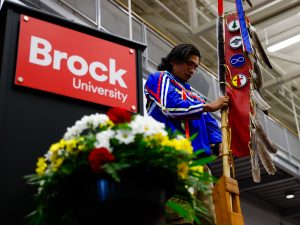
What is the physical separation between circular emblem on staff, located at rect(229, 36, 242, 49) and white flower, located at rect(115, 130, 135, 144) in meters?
2.29

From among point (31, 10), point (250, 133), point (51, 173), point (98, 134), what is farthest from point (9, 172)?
point (250, 133)

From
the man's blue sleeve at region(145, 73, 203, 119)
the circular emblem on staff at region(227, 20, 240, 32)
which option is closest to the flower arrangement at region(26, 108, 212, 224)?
the man's blue sleeve at region(145, 73, 203, 119)

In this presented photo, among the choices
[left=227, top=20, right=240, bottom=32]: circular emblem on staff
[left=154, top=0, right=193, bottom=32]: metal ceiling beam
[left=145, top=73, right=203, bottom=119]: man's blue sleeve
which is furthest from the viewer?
[left=154, top=0, right=193, bottom=32]: metal ceiling beam

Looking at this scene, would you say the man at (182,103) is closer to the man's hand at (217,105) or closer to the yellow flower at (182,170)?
the man's hand at (217,105)

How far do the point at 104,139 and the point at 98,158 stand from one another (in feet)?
0.29

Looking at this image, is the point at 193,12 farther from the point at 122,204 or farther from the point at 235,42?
the point at 122,204

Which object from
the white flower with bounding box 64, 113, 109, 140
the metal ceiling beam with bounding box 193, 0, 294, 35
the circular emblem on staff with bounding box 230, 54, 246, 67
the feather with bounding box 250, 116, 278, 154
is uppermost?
the metal ceiling beam with bounding box 193, 0, 294, 35

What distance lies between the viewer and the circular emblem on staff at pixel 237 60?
11.7 ft

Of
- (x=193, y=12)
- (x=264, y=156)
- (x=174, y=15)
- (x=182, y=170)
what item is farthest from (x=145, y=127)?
(x=174, y=15)

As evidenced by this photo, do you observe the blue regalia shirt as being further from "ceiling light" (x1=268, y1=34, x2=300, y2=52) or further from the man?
"ceiling light" (x1=268, y1=34, x2=300, y2=52)

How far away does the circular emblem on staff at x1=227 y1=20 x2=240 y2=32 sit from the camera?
3742mm

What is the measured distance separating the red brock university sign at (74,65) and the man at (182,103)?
0.83 m

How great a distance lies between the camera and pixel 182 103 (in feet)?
9.47

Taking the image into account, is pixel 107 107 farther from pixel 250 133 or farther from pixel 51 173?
pixel 250 133
